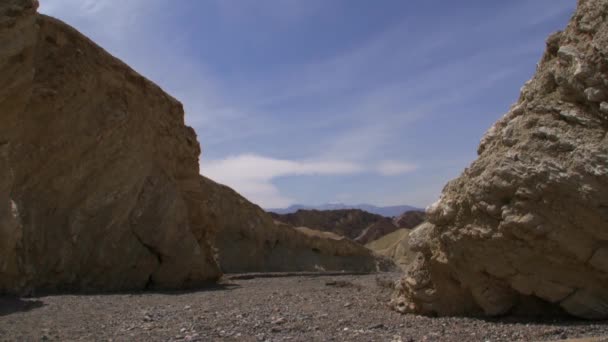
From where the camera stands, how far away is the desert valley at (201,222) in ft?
20.9

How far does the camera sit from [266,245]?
33.9 metres

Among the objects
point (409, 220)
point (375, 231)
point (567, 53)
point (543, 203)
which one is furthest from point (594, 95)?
point (409, 220)

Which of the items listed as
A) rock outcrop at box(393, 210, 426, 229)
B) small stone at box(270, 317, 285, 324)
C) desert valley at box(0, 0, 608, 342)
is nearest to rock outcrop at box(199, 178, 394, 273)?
desert valley at box(0, 0, 608, 342)

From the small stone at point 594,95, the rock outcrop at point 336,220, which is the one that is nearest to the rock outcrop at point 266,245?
the small stone at point 594,95

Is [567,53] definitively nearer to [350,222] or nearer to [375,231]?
[375,231]

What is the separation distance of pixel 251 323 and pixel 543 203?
411 cm

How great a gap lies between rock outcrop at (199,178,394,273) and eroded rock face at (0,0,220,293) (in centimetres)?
1156

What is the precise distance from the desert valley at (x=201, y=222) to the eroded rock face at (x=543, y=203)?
2cm

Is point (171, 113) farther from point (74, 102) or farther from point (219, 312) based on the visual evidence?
point (219, 312)

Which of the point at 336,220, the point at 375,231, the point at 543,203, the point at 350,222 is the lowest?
the point at 543,203

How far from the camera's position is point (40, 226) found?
11766mm

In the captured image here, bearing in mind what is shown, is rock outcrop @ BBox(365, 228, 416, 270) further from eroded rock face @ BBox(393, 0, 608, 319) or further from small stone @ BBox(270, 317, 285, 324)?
small stone @ BBox(270, 317, 285, 324)

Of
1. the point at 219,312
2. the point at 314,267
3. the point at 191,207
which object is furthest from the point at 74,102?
the point at 314,267

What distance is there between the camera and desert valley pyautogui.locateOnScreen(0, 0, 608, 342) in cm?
637
